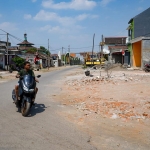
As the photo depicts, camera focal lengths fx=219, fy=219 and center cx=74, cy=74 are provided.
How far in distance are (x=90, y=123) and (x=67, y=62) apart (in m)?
89.8

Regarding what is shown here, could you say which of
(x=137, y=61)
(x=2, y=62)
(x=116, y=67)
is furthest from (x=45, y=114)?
(x=2, y=62)

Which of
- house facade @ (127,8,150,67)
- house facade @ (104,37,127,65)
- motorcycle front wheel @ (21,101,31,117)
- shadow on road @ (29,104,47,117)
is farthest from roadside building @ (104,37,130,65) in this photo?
motorcycle front wheel @ (21,101,31,117)

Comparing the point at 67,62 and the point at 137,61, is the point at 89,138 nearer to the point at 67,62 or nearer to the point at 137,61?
the point at 137,61

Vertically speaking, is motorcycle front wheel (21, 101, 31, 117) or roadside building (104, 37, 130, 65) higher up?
roadside building (104, 37, 130, 65)

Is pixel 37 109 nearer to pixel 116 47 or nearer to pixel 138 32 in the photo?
pixel 138 32

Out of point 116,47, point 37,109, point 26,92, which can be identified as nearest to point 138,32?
point 116,47

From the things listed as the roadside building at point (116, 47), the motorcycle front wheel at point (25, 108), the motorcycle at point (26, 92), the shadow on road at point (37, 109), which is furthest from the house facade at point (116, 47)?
the motorcycle front wheel at point (25, 108)

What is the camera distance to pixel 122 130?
490 cm

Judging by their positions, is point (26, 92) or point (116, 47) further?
point (116, 47)

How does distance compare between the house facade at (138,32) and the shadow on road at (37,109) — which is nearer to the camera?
the shadow on road at (37,109)

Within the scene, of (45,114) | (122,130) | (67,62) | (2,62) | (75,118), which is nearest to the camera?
(122,130)

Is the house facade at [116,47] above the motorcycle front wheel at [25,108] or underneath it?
above

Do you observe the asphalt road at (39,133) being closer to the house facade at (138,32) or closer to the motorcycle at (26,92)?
the motorcycle at (26,92)

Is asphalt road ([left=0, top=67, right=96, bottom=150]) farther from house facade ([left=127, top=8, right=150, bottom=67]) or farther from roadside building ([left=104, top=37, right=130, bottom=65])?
roadside building ([left=104, top=37, right=130, bottom=65])
